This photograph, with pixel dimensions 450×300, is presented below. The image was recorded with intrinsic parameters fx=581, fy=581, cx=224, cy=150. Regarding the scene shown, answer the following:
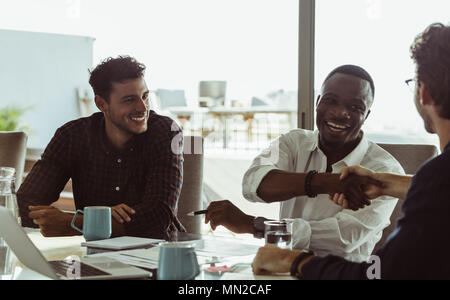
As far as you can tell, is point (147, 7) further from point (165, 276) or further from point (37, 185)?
point (165, 276)

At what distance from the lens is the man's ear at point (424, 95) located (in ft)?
3.90

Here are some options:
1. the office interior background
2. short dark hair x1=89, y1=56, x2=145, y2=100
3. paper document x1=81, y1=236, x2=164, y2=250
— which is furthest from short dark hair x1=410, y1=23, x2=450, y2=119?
the office interior background

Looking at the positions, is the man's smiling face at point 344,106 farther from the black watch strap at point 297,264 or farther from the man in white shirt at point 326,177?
the black watch strap at point 297,264

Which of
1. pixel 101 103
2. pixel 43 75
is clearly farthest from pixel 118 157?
pixel 43 75

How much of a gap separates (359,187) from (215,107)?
15.1 feet

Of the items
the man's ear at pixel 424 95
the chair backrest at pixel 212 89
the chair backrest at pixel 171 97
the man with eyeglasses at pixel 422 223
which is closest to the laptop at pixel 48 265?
the man with eyeglasses at pixel 422 223

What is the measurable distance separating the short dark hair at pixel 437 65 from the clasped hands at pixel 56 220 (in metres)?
1.13

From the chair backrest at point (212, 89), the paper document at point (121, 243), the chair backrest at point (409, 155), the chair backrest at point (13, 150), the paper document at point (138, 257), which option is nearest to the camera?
the paper document at point (138, 257)

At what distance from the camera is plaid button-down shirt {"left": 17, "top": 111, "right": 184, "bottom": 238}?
2264 millimetres

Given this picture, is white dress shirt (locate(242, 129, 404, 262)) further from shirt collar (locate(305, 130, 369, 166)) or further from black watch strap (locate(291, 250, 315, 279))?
black watch strap (locate(291, 250, 315, 279))

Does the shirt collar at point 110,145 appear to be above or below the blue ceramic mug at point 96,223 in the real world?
above

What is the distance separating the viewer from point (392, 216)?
2117 millimetres

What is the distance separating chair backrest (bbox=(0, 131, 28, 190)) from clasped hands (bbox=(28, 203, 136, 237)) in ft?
2.59

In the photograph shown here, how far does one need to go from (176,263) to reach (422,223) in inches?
19.6
